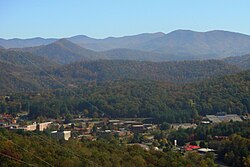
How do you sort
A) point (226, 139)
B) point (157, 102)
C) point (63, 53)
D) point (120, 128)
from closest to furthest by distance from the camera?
point (226, 139), point (120, 128), point (157, 102), point (63, 53)

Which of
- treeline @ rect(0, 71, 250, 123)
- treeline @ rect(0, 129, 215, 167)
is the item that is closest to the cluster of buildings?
treeline @ rect(0, 71, 250, 123)

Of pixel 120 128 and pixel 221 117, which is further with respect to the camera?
pixel 221 117

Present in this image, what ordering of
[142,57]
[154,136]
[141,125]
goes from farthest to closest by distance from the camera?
[142,57] → [141,125] → [154,136]

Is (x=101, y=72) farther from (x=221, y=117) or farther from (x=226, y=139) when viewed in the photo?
(x=226, y=139)

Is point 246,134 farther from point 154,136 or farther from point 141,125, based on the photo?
point 141,125

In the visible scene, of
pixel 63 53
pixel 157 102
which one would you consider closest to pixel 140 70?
pixel 157 102

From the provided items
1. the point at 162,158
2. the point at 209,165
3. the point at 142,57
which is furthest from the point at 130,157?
the point at 142,57

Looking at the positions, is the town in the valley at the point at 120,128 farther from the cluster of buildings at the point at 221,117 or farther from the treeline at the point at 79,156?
the treeline at the point at 79,156

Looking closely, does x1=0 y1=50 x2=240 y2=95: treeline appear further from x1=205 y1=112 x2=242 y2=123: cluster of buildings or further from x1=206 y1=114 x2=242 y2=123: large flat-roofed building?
x1=206 y1=114 x2=242 y2=123: large flat-roofed building
